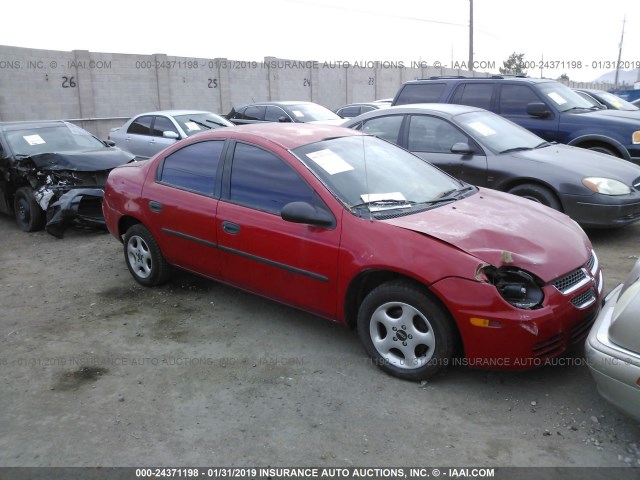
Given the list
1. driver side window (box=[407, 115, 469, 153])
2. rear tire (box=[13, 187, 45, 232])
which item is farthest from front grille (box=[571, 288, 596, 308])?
rear tire (box=[13, 187, 45, 232])

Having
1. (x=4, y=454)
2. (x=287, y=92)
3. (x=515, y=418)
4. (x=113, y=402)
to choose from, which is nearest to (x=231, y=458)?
(x=113, y=402)

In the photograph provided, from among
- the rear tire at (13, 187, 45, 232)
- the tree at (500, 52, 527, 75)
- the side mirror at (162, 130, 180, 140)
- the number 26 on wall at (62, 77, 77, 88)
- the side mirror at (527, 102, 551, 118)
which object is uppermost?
the tree at (500, 52, 527, 75)

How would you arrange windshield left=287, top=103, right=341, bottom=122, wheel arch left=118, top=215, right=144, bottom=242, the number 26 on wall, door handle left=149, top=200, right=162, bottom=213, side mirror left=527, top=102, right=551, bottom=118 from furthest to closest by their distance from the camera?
the number 26 on wall → windshield left=287, top=103, right=341, bottom=122 → side mirror left=527, top=102, right=551, bottom=118 → wheel arch left=118, top=215, right=144, bottom=242 → door handle left=149, top=200, right=162, bottom=213

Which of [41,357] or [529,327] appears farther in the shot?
[41,357]

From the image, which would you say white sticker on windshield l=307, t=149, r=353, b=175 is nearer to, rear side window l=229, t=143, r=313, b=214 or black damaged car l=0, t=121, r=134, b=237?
rear side window l=229, t=143, r=313, b=214

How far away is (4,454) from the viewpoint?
302cm

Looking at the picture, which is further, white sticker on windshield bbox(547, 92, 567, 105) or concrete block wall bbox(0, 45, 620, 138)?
concrete block wall bbox(0, 45, 620, 138)

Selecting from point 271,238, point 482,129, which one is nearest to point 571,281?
point 271,238

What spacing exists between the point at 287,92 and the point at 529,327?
23587mm

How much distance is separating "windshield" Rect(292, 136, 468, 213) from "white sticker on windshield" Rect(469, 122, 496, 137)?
2156 millimetres

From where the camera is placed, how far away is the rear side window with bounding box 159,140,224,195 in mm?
4609

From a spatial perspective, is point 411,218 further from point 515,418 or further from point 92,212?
point 92,212

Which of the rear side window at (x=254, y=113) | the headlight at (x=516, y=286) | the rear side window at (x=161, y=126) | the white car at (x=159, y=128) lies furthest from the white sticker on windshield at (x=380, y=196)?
the rear side window at (x=254, y=113)

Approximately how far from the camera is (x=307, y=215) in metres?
3.75
